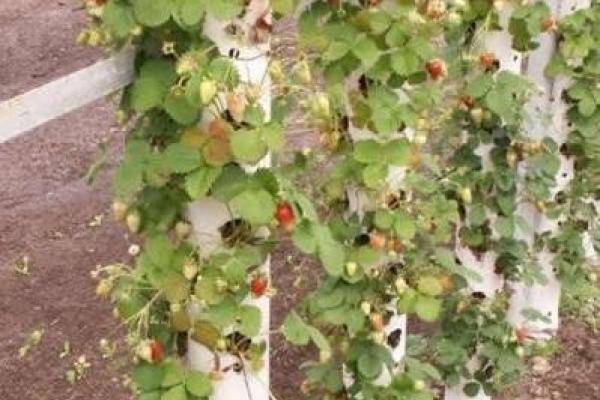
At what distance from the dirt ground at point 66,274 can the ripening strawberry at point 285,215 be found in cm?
121

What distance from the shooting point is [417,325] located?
3.69 metres

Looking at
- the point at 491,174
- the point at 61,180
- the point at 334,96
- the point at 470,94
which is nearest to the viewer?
the point at 334,96

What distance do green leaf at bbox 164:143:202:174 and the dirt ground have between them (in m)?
1.23

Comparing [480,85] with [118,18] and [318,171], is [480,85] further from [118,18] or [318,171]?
[118,18]

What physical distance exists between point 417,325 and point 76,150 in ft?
7.27

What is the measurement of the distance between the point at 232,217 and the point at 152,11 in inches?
14.8

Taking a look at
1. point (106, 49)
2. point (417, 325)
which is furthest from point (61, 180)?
point (106, 49)

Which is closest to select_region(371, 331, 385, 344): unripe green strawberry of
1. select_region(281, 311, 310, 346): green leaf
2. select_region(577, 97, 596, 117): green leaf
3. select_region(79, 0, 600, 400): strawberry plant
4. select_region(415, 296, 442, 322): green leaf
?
select_region(79, 0, 600, 400): strawberry plant

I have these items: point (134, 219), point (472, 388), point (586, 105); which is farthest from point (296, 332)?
point (586, 105)

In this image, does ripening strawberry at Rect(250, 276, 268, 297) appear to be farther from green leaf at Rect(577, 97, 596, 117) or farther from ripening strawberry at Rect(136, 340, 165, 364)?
green leaf at Rect(577, 97, 596, 117)

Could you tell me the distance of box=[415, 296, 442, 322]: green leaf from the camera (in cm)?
199

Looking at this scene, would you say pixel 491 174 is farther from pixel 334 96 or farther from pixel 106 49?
pixel 106 49

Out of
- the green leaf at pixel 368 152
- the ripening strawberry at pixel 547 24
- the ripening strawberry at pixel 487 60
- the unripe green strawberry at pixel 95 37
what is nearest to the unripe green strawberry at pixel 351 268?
the green leaf at pixel 368 152

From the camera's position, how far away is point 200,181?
1456 mm
